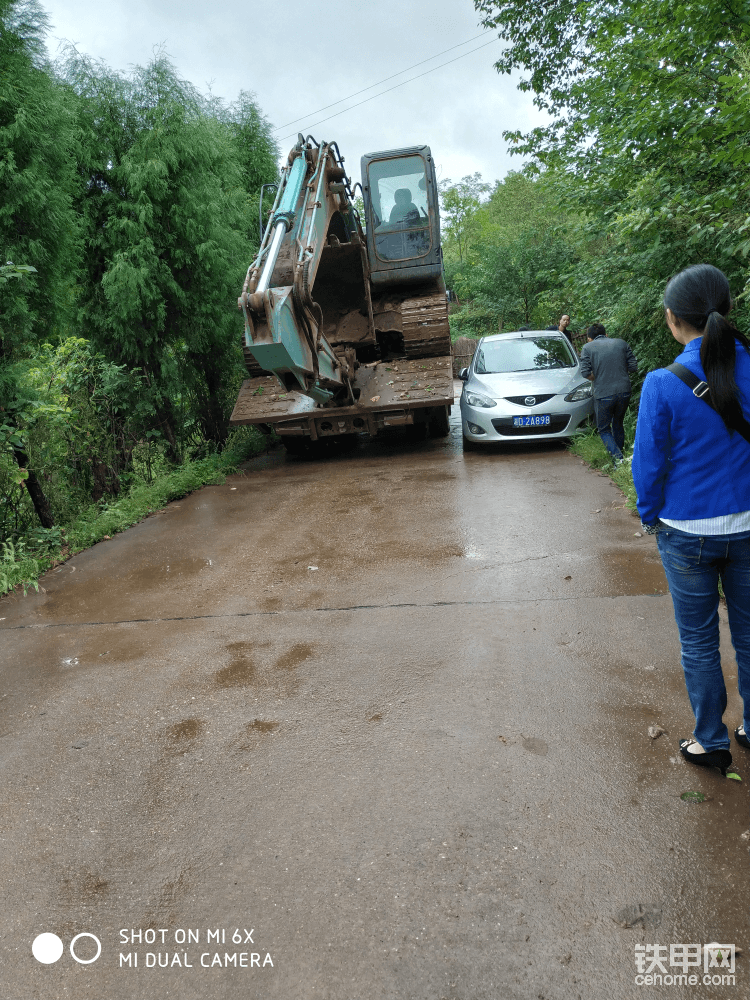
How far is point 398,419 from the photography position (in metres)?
9.30

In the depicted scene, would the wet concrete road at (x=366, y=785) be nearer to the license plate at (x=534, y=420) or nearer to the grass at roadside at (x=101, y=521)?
the grass at roadside at (x=101, y=521)

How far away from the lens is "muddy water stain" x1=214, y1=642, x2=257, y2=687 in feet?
12.1

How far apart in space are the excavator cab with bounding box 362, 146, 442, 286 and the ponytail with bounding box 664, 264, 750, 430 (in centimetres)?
816

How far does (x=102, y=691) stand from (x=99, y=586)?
186cm

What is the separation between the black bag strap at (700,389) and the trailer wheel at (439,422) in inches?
303

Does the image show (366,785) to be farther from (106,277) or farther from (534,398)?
(106,277)

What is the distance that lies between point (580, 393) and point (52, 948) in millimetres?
8504

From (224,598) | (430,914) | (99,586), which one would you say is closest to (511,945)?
(430,914)

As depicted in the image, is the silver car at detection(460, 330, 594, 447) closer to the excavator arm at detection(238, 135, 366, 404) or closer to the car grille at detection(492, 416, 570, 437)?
the car grille at detection(492, 416, 570, 437)

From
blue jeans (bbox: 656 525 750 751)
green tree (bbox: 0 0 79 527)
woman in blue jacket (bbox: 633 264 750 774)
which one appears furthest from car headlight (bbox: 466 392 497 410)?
blue jeans (bbox: 656 525 750 751)

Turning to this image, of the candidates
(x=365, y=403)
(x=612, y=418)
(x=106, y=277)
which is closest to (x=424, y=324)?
(x=365, y=403)

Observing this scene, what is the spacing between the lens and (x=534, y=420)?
903 cm

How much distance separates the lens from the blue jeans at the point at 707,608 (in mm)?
2486

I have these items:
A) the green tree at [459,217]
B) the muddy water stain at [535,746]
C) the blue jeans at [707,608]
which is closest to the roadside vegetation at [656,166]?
the blue jeans at [707,608]
